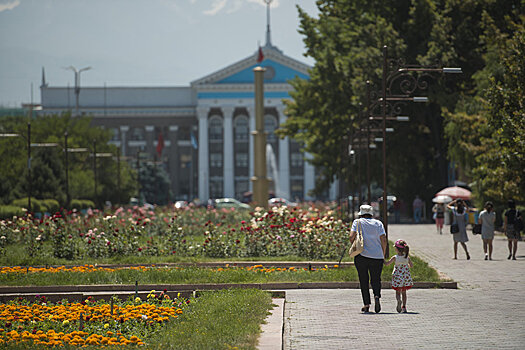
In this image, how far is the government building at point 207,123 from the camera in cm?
12031

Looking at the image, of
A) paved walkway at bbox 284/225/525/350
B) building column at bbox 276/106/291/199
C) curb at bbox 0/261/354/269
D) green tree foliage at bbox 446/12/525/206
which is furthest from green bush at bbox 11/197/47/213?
building column at bbox 276/106/291/199

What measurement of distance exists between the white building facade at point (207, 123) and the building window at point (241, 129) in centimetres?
13

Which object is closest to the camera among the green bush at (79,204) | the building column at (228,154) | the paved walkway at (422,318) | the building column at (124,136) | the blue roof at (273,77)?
the paved walkway at (422,318)

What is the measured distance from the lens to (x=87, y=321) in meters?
11.4

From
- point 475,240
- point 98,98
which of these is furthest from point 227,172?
point 475,240

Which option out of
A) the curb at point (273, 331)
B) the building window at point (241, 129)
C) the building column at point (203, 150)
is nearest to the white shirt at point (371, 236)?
the curb at point (273, 331)

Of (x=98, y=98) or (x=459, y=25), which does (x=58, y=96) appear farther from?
(x=459, y=25)

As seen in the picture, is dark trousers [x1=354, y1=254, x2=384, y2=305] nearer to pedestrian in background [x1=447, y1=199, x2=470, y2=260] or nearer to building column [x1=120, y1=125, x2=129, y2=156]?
pedestrian in background [x1=447, y1=199, x2=470, y2=260]

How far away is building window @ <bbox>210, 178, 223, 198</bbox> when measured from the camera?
408ft

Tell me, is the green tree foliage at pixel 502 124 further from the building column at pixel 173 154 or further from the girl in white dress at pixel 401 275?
the building column at pixel 173 154

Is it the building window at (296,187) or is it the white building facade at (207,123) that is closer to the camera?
the white building facade at (207,123)

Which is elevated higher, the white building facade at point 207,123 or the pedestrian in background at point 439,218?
the white building facade at point 207,123

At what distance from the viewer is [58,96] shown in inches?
4894

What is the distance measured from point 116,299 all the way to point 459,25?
3838 cm
